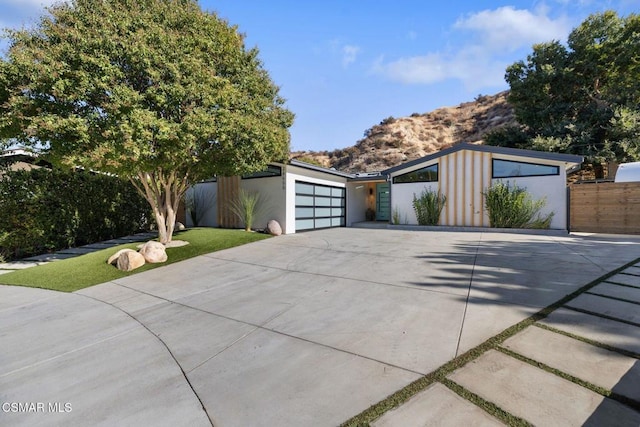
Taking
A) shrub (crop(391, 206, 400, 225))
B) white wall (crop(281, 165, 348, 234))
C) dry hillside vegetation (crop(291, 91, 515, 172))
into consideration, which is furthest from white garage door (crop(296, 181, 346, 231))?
dry hillside vegetation (crop(291, 91, 515, 172))

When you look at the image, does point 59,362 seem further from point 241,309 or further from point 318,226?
point 318,226

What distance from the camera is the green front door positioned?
15.6 m

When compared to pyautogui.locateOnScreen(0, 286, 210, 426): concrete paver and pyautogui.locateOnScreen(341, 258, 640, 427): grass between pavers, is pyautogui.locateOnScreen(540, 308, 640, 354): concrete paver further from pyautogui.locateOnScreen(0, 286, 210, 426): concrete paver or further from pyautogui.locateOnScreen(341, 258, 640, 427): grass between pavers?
pyautogui.locateOnScreen(0, 286, 210, 426): concrete paver

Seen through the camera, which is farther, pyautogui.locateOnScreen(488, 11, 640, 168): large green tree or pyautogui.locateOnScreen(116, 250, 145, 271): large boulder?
pyautogui.locateOnScreen(488, 11, 640, 168): large green tree

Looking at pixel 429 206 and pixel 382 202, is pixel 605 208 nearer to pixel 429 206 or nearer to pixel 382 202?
pixel 429 206

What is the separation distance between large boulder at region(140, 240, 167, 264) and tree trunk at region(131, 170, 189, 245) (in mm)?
1292

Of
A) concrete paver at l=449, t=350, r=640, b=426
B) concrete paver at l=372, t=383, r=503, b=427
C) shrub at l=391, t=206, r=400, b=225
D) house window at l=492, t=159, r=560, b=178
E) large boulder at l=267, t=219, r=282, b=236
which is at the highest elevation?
house window at l=492, t=159, r=560, b=178

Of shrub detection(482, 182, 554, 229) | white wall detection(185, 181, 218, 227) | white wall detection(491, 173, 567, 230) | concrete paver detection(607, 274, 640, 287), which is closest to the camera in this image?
concrete paver detection(607, 274, 640, 287)

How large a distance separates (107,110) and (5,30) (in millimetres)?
3032

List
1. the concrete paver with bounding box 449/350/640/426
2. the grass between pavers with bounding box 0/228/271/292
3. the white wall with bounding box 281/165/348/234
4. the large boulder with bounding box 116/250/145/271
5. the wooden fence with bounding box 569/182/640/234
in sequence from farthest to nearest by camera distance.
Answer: the white wall with bounding box 281/165/348/234 < the wooden fence with bounding box 569/182/640/234 < the large boulder with bounding box 116/250/145/271 < the grass between pavers with bounding box 0/228/271/292 < the concrete paver with bounding box 449/350/640/426

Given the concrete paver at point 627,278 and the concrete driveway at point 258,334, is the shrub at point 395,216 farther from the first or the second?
the concrete paver at point 627,278

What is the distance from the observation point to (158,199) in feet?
25.8

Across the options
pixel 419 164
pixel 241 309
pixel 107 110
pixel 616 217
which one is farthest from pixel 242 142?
pixel 616 217

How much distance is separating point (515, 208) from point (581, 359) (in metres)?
9.72
